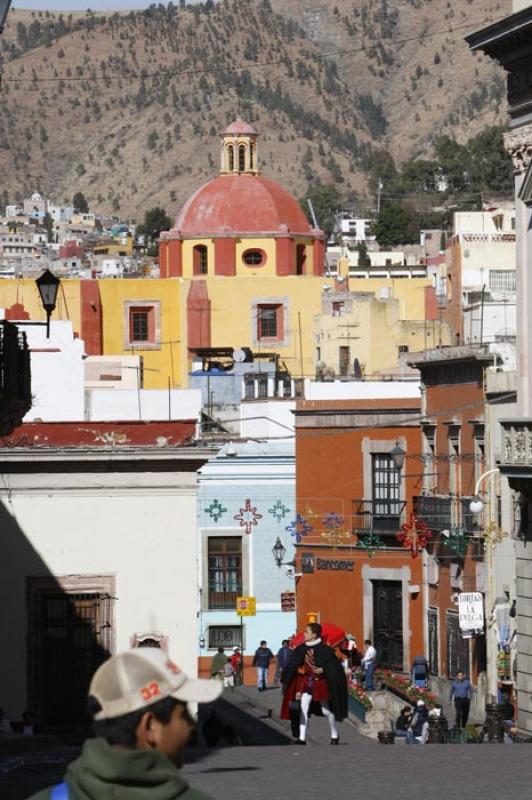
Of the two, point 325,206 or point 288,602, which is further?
point 325,206

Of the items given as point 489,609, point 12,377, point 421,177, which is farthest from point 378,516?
point 421,177

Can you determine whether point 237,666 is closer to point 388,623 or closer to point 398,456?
point 388,623

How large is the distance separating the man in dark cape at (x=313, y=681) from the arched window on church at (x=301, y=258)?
190 feet

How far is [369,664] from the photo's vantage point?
3538 cm

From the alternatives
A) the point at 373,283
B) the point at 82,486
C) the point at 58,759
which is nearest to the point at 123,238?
the point at 373,283

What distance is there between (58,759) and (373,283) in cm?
6230

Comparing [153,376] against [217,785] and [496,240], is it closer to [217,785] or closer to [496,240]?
[496,240]

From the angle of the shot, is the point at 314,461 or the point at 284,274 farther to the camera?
the point at 284,274

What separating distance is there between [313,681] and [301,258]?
5849cm

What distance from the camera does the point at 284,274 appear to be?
74750mm

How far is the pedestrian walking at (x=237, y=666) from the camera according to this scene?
130 ft

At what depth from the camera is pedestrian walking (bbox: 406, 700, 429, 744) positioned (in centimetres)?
2616

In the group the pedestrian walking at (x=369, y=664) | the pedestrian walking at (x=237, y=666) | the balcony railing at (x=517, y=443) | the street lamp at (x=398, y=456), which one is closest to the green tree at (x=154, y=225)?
the pedestrian walking at (x=237, y=666)

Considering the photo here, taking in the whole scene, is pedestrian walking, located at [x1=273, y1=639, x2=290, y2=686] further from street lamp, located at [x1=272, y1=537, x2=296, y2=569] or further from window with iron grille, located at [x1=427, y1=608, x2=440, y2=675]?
street lamp, located at [x1=272, y1=537, x2=296, y2=569]
